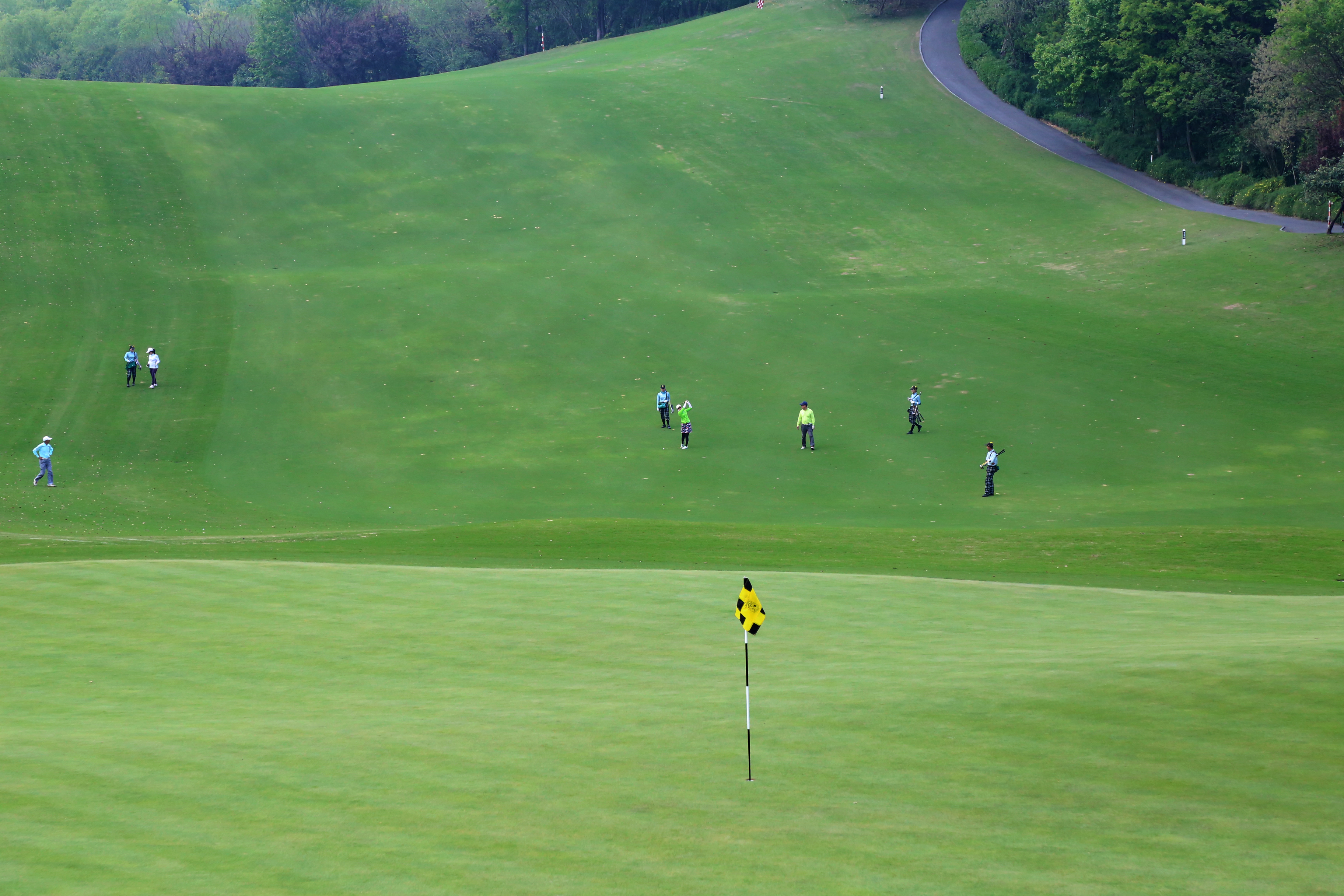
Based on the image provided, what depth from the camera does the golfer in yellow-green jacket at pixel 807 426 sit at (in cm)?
4028

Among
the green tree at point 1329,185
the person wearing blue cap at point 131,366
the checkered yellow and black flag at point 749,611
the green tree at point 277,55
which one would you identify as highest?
the green tree at point 277,55

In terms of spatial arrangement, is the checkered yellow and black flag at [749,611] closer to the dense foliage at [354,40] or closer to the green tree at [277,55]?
the dense foliage at [354,40]

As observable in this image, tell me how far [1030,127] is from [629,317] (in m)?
37.5

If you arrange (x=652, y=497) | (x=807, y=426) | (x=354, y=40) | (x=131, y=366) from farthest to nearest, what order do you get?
(x=354, y=40) → (x=131, y=366) → (x=807, y=426) → (x=652, y=497)

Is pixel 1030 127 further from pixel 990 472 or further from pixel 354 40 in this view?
pixel 354 40

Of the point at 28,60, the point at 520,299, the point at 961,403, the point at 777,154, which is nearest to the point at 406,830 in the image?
the point at 961,403

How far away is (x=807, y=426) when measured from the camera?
40.8 m

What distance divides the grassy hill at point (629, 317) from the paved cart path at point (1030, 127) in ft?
5.54

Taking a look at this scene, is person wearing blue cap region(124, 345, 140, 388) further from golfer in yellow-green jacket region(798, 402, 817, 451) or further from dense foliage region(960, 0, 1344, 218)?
dense foliage region(960, 0, 1344, 218)

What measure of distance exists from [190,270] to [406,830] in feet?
168

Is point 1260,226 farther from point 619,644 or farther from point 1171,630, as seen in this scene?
point 619,644

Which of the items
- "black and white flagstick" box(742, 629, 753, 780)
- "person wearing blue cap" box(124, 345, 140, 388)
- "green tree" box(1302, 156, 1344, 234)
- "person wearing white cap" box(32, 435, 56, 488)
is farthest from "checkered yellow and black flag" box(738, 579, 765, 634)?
"green tree" box(1302, 156, 1344, 234)

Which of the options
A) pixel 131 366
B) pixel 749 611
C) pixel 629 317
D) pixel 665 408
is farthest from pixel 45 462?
pixel 749 611

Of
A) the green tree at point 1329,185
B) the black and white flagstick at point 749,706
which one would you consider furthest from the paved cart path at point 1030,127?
the black and white flagstick at point 749,706
